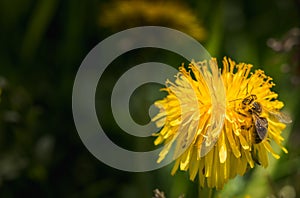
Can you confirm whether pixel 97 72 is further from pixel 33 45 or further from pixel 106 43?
pixel 33 45

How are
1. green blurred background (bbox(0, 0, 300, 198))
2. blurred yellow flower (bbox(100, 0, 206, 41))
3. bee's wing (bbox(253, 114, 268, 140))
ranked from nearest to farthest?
bee's wing (bbox(253, 114, 268, 140))
green blurred background (bbox(0, 0, 300, 198))
blurred yellow flower (bbox(100, 0, 206, 41))

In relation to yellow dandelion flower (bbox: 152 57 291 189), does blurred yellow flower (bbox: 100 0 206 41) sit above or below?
above

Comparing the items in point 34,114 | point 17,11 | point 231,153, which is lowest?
point 231,153

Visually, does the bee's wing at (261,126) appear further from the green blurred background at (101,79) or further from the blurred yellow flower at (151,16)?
the blurred yellow flower at (151,16)

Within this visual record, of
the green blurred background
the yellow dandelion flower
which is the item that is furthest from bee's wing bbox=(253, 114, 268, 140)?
the green blurred background

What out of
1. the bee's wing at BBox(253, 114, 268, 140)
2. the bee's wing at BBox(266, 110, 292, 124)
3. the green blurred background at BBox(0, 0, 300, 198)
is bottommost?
the bee's wing at BBox(253, 114, 268, 140)

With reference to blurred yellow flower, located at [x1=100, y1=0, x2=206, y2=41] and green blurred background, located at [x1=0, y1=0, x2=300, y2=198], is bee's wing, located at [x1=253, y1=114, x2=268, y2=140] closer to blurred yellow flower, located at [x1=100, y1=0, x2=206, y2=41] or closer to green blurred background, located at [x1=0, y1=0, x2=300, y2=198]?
green blurred background, located at [x1=0, y1=0, x2=300, y2=198]

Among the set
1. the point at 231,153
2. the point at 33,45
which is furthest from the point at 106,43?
the point at 231,153
